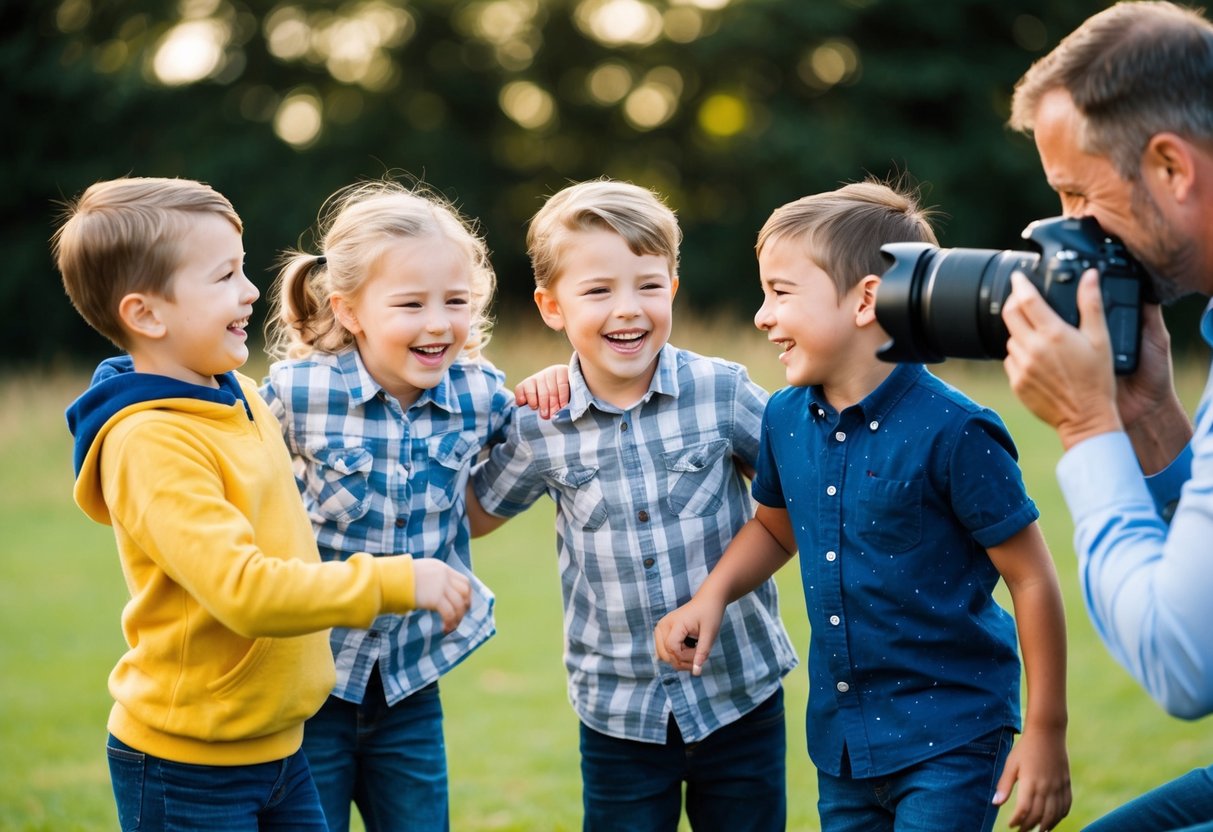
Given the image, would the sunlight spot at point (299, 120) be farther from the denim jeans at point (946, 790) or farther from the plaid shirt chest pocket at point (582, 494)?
the denim jeans at point (946, 790)

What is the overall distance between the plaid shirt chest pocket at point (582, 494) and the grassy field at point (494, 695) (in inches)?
65.3

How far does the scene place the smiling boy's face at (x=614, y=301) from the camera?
313 cm

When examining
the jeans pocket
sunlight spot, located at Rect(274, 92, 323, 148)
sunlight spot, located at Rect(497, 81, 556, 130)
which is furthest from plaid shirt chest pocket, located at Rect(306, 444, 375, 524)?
sunlight spot, located at Rect(497, 81, 556, 130)

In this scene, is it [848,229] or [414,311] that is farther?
[414,311]

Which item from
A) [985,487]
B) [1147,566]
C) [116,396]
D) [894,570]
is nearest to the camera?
[1147,566]

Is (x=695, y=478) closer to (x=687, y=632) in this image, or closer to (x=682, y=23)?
(x=687, y=632)

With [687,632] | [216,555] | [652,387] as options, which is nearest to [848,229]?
[652,387]

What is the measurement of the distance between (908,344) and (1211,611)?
72 centimetres

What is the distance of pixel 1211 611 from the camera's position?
80.5 inches

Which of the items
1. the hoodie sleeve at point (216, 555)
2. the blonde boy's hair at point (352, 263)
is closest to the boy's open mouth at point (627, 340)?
the blonde boy's hair at point (352, 263)

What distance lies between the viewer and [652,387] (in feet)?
10.5

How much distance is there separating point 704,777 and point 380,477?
1069mm

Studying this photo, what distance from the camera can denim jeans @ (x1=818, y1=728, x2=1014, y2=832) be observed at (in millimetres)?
2678

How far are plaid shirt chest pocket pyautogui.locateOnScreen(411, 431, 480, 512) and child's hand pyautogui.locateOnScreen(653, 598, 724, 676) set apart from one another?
638mm
